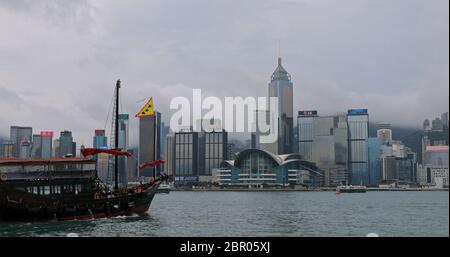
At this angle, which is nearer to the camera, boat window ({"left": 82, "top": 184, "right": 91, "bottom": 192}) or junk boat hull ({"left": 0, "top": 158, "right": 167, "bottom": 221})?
junk boat hull ({"left": 0, "top": 158, "right": 167, "bottom": 221})

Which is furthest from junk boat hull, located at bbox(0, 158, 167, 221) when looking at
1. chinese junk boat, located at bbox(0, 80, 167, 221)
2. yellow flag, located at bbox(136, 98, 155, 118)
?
yellow flag, located at bbox(136, 98, 155, 118)

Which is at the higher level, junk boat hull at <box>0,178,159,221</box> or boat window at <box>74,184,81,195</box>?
boat window at <box>74,184,81,195</box>

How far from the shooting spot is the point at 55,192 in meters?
43.9

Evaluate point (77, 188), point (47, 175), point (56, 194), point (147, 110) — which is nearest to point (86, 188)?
point (77, 188)

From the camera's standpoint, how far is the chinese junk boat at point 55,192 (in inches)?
1660

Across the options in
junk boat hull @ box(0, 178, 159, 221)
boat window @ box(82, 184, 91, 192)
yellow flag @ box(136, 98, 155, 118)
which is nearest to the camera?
junk boat hull @ box(0, 178, 159, 221)

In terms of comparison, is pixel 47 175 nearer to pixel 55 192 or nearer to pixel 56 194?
pixel 55 192

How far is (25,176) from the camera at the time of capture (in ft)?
142

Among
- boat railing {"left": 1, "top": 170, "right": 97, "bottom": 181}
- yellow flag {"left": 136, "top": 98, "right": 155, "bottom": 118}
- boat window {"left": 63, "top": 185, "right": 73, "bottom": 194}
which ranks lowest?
boat window {"left": 63, "top": 185, "right": 73, "bottom": 194}

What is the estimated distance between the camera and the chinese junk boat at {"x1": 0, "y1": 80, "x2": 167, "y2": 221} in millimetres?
42156

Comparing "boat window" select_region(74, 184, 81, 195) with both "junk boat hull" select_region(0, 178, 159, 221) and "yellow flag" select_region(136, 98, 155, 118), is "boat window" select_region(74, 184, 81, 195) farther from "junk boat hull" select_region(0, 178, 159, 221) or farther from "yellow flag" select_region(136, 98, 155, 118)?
"yellow flag" select_region(136, 98, 155, 118)

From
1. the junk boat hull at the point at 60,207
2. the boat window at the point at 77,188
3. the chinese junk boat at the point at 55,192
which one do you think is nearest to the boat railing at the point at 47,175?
the chinese junk boat at the point at 55,192
